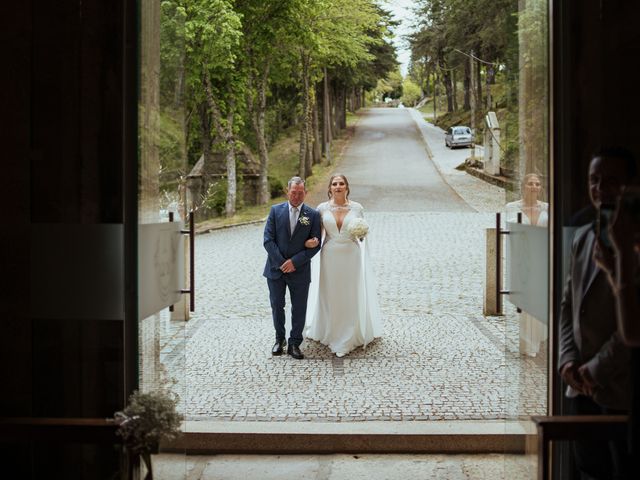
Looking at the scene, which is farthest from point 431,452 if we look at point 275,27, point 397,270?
point 275,27

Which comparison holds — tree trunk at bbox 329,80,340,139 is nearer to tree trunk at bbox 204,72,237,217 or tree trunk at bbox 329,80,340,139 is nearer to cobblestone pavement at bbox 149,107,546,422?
tree trunk at bbox 204,72,237,217

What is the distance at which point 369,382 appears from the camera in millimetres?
8531

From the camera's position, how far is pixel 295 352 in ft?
31.7

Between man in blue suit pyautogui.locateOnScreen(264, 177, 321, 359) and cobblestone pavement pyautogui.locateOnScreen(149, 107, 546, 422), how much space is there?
0.39 meters

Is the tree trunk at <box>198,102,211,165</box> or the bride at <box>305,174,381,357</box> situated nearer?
the bride at <box>305,174,381,357</box>

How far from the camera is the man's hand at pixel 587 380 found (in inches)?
160

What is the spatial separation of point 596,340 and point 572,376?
0.93 ft

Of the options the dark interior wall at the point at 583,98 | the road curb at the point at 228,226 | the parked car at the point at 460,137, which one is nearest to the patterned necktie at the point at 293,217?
the dark interior wall at the point at 583,98

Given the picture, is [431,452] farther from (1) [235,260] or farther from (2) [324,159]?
(2) [324,159]

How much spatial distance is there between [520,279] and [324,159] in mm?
37856

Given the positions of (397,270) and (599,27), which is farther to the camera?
(397,270)

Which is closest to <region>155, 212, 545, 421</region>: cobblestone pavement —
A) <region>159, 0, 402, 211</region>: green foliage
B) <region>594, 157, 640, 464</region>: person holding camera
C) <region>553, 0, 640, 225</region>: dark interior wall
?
<region>594, 157, 640, 464</region>: person holding camera

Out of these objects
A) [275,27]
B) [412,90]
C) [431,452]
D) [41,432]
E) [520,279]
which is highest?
[412,90]

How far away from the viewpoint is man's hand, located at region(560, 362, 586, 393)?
414 cm
